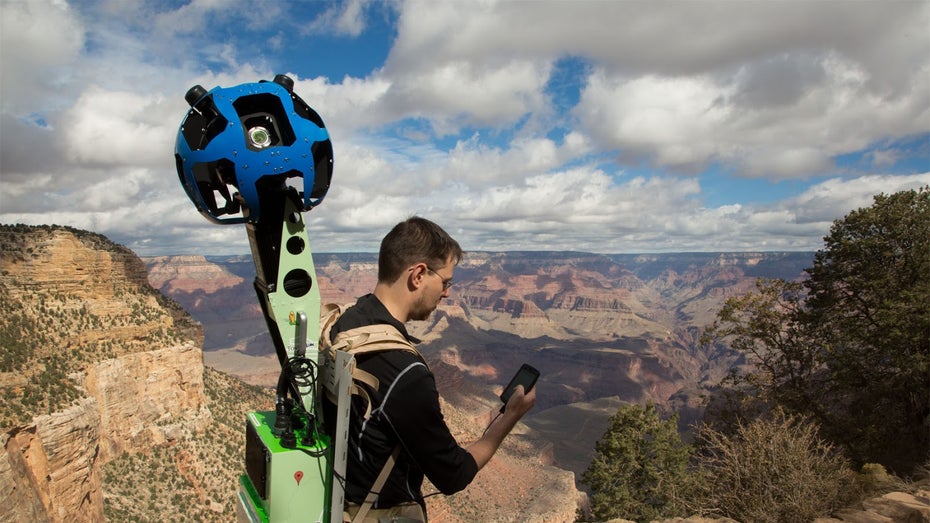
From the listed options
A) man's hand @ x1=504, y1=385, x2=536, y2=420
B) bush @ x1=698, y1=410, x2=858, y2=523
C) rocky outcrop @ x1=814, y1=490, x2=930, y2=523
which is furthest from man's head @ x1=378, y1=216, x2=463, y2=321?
bush @ x1=698, y1=410, x2=858, y2=523

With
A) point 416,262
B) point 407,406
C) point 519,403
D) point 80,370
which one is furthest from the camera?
point 80,370

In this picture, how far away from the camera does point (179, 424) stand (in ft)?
69.7

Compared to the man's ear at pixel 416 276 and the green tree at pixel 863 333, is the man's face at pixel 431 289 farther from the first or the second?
the green tree at pixel 863 333

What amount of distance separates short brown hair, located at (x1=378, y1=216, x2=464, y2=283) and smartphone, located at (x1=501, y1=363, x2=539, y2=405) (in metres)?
0.98

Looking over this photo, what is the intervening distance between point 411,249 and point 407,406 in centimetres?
87

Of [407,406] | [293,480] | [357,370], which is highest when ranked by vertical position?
[357,370]

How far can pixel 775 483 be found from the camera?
8.77m

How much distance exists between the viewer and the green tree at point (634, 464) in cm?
2084

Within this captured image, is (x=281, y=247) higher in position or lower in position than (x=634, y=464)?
higher

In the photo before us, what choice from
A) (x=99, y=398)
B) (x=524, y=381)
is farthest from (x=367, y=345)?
(x=99, y=398)

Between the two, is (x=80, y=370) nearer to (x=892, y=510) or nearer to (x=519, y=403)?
(x=519, y=403)

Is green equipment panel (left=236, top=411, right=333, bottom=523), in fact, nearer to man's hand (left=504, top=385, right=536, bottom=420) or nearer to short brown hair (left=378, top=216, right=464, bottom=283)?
short brown hair (left=378, top=216, right=464, bottom=283)

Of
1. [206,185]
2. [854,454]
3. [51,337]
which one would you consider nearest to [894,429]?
[854,454]

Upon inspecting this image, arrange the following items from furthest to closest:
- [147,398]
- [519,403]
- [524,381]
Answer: [147,398] → [524,381] → [519,403]
